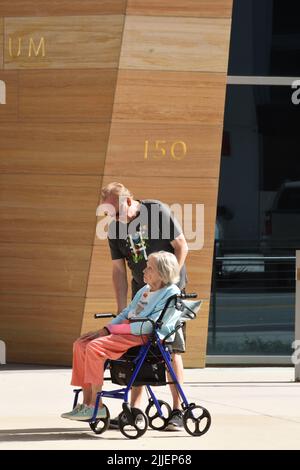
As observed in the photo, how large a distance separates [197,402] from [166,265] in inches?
89.4

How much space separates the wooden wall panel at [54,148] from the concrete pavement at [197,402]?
6.49ft

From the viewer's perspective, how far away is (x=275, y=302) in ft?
45.3

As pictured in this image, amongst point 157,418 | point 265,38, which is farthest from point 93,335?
point 265,38

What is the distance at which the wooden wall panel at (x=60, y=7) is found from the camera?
41.8 feet

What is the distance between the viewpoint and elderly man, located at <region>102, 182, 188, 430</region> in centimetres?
893

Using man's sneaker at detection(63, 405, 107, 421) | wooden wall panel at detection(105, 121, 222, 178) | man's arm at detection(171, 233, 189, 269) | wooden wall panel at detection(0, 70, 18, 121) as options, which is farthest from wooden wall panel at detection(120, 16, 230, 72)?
man's sneaker at detection(63, 405, 107, 421)

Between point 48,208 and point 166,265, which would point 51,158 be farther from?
point 166,265

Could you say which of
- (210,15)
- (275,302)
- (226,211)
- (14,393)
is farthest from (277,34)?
(14,393)

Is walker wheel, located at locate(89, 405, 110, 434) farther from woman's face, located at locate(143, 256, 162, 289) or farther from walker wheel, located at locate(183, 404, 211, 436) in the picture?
woman's face, located at locate(143, 256, 162, 289)

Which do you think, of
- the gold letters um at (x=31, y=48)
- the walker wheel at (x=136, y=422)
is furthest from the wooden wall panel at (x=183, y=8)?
the walker wheel at (x=136, y=422)

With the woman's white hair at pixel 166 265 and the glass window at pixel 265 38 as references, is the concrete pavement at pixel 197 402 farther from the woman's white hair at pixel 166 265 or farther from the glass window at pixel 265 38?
the glass window at pixel 265 38

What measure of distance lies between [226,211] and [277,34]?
1.92 meters

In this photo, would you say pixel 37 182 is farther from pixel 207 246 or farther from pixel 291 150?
pixel 291 150

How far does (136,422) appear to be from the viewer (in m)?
8.39
